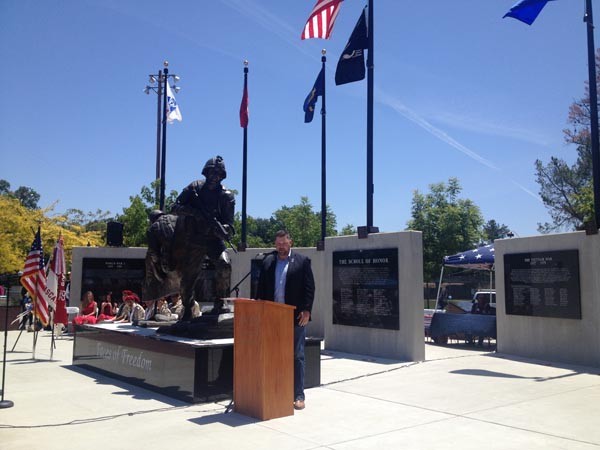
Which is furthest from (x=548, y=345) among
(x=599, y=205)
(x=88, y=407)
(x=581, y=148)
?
(x=581, y=148)

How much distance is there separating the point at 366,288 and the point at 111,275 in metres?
9.58

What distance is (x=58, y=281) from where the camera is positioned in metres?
12.2

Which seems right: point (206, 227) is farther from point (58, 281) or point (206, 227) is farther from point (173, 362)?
point (58, 281)

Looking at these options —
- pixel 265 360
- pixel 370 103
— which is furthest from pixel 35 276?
pixel 370 103

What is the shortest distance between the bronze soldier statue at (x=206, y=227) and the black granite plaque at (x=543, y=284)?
6.35 meters

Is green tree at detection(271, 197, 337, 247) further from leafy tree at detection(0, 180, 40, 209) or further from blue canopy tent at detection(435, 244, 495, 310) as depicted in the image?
leafy tree at detection(0, 180, 40, 209)

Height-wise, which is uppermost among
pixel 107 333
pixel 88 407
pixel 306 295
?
pixel 306 295

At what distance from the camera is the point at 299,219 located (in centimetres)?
5269

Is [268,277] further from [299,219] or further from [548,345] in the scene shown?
[299,219]

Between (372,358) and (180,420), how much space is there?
5.94 metres

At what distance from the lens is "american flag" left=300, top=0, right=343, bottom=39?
1297 centimetres

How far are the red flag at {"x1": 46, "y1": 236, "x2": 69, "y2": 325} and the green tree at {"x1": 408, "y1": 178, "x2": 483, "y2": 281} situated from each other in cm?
2982

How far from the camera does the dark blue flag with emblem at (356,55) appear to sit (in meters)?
13.1

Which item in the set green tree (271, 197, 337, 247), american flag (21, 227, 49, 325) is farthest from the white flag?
green tree (271, 197, 337, 247)
